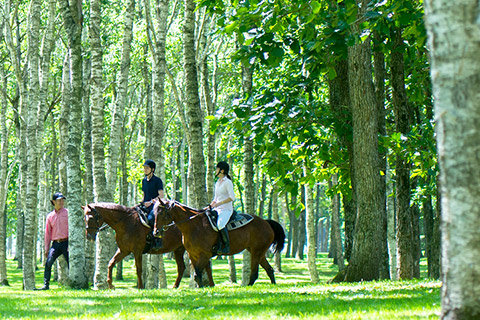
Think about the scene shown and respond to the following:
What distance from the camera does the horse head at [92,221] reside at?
16.1m

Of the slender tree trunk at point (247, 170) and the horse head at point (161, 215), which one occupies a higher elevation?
the slender tree trunk at point (247, 170)

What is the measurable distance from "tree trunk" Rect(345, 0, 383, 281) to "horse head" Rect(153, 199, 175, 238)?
396cm

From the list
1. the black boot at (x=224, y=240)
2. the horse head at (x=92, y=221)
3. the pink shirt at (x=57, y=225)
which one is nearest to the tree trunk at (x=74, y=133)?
the horse head at (x=92, y=221)

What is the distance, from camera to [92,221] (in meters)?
16.1

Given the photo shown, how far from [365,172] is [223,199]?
10.3ft

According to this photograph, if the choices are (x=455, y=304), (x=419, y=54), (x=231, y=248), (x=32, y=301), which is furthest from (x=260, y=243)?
(x=455, y=304)

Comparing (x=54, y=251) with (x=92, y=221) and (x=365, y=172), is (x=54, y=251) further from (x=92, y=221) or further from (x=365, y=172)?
(x=365, y=172)

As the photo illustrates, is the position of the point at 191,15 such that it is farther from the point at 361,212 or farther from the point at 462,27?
the point at 462,27

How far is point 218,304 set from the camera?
9.69 metres

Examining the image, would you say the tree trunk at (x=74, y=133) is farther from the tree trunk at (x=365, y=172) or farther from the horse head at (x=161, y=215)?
the tree trunk at (x=365, y=172)

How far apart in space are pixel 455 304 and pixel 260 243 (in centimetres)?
1120

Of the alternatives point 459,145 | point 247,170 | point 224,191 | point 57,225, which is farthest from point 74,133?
point 459,145

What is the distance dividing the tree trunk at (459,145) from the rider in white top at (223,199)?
987cm

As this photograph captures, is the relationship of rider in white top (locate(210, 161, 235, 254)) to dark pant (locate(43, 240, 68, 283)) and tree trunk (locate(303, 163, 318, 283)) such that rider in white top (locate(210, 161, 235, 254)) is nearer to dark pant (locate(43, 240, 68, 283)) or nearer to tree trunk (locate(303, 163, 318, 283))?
dark pant (locate(43, 240, 68, 283))
